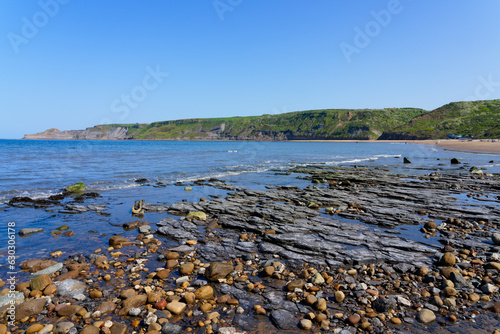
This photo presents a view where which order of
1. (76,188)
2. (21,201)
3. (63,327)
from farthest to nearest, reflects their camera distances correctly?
1. (76,188)
2. (21,201)
3. (63,327)

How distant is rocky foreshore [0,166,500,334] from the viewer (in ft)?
18.8

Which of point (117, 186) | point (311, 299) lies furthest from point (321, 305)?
point (117, 186)

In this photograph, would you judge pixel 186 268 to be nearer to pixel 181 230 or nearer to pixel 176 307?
pixel 176 307

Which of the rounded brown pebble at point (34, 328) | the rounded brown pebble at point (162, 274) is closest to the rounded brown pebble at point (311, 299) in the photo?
the rounded brown pebble at point (162, 274)

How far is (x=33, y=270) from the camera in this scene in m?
7.96

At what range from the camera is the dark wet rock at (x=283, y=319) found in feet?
18.4

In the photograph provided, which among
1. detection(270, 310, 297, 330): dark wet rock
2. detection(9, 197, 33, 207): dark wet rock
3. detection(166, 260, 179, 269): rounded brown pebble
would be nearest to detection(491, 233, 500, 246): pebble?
detection(270, 310, 297, 330): dark wet rock

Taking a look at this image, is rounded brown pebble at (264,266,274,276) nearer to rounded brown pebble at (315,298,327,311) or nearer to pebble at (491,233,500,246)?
rounded brown pebble at (315,298,327,311)

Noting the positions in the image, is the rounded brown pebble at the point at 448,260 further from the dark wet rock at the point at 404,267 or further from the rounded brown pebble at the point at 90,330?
the rounded brown pebble at the point at 90,330

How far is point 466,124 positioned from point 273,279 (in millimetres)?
192748

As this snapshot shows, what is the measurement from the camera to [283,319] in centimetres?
579

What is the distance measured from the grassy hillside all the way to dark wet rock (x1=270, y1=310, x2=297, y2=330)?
159166 millimetres

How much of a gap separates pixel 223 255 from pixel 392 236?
22.3ft

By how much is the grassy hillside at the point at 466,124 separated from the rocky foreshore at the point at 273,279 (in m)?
153
